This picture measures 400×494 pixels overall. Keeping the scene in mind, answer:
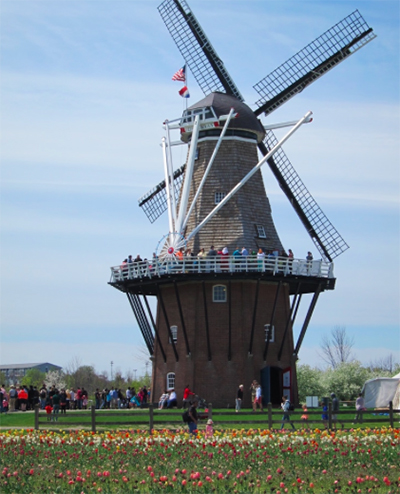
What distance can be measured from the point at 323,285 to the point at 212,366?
593 cm

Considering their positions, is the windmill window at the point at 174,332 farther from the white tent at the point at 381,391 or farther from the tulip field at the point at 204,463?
the tulip field at the point at 204,463

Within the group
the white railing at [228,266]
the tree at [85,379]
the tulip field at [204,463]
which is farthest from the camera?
the tree at [85,379]

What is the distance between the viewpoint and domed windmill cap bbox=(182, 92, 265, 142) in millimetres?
37031

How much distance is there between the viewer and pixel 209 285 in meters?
35.3

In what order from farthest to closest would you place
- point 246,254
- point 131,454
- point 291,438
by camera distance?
1. point 246,254
2. point 291,438
3. point 131,454

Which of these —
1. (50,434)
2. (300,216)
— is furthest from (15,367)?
(50,434)

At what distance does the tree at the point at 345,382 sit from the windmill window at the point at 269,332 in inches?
816

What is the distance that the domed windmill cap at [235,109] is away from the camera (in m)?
37.0

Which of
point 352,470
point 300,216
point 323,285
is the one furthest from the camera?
point 300,216

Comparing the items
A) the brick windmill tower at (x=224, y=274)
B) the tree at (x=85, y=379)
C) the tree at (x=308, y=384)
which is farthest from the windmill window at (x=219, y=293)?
the tree at (x=85, y=379)

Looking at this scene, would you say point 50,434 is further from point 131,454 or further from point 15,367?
point 15,367

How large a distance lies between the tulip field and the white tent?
18182 mm

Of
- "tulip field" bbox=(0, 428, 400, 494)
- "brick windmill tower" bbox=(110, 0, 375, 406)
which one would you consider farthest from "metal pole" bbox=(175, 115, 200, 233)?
"tulip field" bbox=(0, 428, 400, 494)

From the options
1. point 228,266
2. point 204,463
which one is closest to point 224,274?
point 228,266
